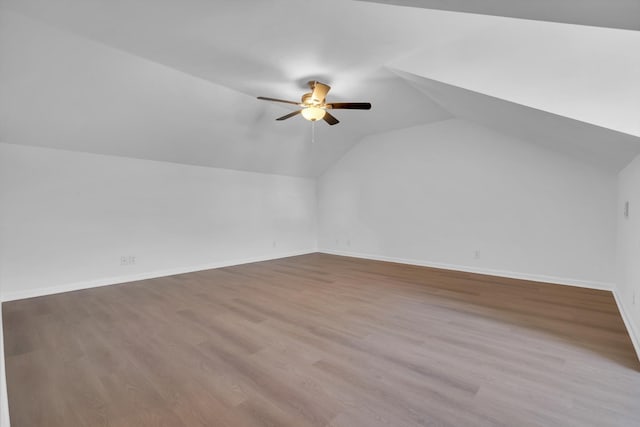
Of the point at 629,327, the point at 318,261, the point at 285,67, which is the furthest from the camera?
the point at 318,261

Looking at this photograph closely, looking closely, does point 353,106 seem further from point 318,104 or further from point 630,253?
point 630,253

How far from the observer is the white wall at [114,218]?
351cm

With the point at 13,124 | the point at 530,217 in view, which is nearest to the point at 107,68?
the point at 13,124

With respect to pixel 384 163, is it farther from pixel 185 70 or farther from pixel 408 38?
pixel 185 70

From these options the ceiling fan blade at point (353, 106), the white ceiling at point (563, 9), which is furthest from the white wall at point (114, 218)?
the white ceiling at point (563, 9)

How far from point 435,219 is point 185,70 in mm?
4578

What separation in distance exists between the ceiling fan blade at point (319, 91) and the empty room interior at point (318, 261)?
3cm

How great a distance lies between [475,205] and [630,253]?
7.14 ft

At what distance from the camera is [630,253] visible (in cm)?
265

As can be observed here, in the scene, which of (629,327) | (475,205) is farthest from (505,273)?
(629,327)

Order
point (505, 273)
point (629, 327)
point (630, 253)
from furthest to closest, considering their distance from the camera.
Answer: point (505, 273) < point (630, 253) < point (629, 327)

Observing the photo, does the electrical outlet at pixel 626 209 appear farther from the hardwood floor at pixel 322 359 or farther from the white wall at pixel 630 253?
the hardwood floor at pixel 322 359

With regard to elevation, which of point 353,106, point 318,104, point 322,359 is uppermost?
point 318,104

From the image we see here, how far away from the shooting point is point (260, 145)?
5250 mm
